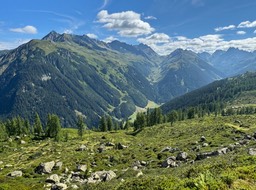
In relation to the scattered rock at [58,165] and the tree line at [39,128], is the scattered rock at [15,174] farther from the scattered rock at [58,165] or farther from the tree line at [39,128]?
the tree line at [39,128]

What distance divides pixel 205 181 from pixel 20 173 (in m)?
65.7

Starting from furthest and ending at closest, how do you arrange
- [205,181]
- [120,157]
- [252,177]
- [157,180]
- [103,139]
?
[103,139], [120,157], [157,180], [252,177], [205,181]

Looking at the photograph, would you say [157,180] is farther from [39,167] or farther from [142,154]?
[142,154]

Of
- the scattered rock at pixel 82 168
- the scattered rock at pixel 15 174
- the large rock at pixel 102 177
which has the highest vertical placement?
the large rock at pixel 102 177

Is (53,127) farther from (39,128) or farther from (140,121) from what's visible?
(140,121)

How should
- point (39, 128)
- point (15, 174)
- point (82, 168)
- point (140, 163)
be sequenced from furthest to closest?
point (39, 128) → point (140, 163) → point (82, 168) → point (15, 174)

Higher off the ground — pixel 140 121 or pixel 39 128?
pixel 39 128

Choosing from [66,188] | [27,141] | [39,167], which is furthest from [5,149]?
[66,188]

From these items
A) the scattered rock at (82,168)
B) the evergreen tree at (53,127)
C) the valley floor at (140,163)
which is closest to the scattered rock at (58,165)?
the valley floor at (140,163)

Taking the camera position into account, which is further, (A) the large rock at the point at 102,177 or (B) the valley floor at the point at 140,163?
(A) the large rock at the point at 102,177

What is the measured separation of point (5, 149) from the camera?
116 m

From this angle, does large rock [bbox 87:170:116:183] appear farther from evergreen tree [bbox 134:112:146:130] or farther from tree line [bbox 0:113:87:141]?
evergreen tree [bbox 134:112:146:130]

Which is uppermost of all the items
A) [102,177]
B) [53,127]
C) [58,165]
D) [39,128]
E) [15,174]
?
[102,177]

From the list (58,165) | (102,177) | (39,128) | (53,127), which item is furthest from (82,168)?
(39,128)
